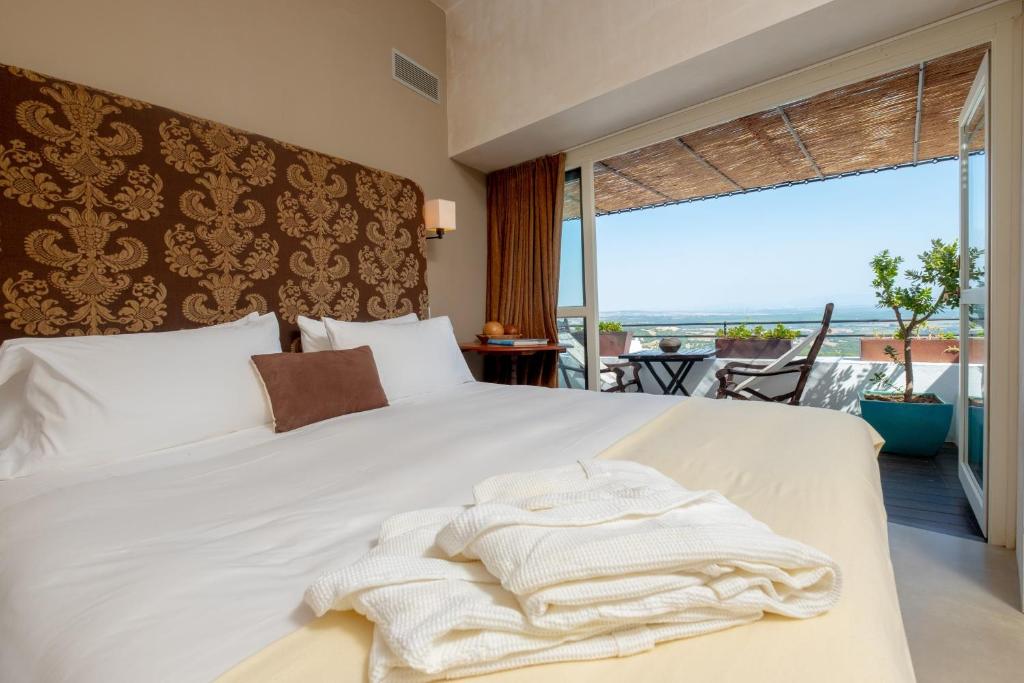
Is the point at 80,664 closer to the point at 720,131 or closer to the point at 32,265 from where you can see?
the point at 32,265

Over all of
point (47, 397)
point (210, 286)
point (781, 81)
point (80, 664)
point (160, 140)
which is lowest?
point (80, 664)

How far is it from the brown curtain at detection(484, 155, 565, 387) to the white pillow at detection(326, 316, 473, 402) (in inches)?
44.8

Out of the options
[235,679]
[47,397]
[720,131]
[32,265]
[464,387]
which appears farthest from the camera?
[720,131]

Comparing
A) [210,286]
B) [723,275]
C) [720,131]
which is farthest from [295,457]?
[723,275]

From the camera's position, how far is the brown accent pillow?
159cm

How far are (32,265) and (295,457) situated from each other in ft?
3.67

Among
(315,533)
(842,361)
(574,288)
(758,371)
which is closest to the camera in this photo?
(315,533)

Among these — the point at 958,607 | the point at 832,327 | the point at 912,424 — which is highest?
the point at 832,327

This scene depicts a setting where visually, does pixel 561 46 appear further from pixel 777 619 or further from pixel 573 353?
pixel 777 619

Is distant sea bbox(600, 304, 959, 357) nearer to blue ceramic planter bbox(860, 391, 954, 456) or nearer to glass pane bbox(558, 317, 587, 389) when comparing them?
glass pane bbox(558, 317, 587, 389)

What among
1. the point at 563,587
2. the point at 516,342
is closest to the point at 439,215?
the point at 516,342

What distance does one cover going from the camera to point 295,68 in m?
2.35

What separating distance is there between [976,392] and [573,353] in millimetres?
2181

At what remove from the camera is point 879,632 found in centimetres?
54
